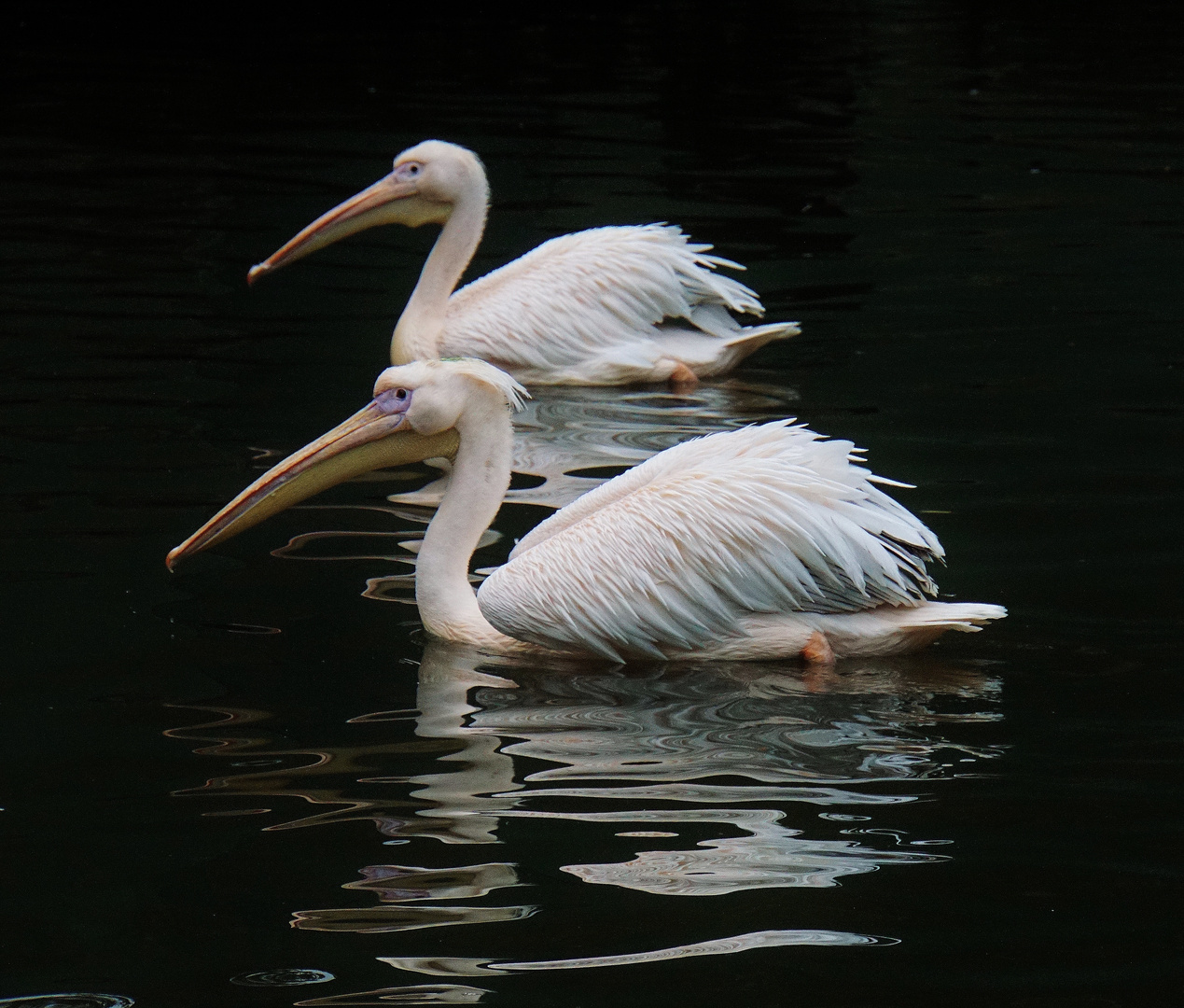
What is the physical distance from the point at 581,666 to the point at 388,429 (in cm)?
83

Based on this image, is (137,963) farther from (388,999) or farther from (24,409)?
(24,409)

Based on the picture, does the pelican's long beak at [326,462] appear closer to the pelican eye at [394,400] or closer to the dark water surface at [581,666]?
the pelican eye at [394,400]

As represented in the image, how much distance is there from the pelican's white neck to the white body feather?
12 centimetres

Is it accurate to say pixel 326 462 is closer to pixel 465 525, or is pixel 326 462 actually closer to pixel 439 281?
pixel 465 525

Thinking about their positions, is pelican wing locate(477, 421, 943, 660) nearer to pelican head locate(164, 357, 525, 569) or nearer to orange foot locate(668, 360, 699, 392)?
pelican head locate(164, 357, 525, 569)

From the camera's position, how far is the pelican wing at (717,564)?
165 inches

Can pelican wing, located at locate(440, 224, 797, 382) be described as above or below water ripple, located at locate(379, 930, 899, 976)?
above

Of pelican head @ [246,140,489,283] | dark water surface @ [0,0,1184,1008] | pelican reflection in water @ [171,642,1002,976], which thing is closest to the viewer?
dark water surface @ [0,0,1184,1008]

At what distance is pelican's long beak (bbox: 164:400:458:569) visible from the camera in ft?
14.8

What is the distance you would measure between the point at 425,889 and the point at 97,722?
110 cm

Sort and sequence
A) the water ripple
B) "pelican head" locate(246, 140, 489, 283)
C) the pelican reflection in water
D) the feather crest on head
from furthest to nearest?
"pelican head" locate(246, 140, 489, 283) < the feather crest on head < the pelican reflection in water < the water ripple

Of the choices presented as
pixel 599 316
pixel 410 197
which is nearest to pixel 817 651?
pixel 599 316

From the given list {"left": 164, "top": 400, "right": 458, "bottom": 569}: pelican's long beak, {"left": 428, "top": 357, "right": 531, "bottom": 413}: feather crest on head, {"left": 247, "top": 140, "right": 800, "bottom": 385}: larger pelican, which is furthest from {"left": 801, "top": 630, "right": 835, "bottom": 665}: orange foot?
{"left": 247, "top": 140, "right": 800, "bottom": 385}: larger pelican

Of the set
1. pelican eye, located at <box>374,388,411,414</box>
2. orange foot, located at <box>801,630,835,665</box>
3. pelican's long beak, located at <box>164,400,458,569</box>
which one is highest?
pelican eye, located at <box>374,388,411,414</box>
